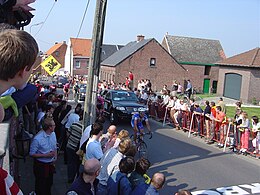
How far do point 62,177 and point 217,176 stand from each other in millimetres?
4391

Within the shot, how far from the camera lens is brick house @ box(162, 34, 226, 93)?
47.6 metres

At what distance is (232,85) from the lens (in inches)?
1422

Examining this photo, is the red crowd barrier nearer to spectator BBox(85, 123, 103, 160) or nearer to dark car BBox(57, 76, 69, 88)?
spectator BBox(85, 123, 103, 160)

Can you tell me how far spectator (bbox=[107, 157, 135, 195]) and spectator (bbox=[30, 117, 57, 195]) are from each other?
1.73 meters

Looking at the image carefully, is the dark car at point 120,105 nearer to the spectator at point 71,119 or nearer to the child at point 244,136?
the child at point 244,136

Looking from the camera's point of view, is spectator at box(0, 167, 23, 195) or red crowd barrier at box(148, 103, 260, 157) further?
red crowd barrier at box(148, 103, 260, 157)

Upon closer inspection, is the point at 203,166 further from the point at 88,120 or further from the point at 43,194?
the point at 43,194

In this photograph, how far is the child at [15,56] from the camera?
1502 mm

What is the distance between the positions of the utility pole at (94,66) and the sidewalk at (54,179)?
1.49 m

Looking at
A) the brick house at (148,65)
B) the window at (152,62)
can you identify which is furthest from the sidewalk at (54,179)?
the window at (152,62)

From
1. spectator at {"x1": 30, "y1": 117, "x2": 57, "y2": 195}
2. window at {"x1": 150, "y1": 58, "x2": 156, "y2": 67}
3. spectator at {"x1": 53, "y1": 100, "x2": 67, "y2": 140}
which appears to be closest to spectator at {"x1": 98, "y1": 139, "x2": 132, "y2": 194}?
spectator at {"x1": 30, "y1": 117, "x2": 57, "y2": 195}

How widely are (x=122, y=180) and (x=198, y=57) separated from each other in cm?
4590

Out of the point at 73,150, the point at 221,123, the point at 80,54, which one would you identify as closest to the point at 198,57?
the point at 80,54

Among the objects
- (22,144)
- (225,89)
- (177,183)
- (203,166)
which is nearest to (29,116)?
(22,144)
